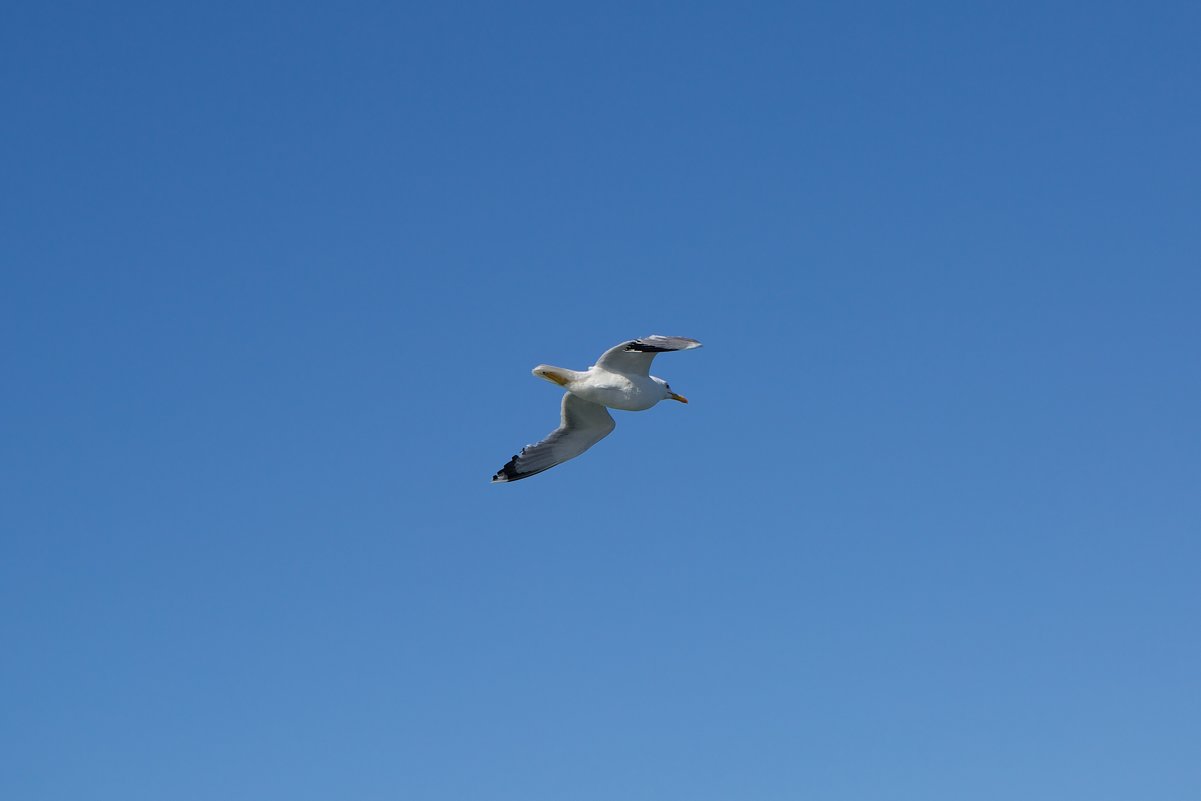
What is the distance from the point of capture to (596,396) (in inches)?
1032

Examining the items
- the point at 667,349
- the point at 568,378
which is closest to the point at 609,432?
the point at 568,378

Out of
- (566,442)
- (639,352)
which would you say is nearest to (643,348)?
(639,352)

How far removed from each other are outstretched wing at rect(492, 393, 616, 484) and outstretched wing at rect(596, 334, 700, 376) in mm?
1228

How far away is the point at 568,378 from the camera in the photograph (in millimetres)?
26266

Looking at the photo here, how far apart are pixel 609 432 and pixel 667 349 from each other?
3.51m

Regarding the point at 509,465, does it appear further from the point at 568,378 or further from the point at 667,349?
the point at 667,349

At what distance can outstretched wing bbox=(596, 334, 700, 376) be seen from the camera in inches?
966

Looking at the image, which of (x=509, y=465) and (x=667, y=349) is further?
(x=509, y=465)

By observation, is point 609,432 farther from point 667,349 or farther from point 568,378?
point 667,349

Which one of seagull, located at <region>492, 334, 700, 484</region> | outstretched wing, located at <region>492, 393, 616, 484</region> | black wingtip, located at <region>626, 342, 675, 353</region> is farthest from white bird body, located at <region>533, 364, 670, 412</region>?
black wingtip, located at <region>626, 342, 675, 353</region>

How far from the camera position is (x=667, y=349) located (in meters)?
24.4

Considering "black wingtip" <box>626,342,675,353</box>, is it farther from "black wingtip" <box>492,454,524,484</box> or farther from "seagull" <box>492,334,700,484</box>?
"black wingtip" <box>492,454,524,484</box>

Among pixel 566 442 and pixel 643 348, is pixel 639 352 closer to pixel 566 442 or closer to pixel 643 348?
pixel 643 348

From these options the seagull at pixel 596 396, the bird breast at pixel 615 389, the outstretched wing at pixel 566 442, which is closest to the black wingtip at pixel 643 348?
the seagull at pixel 596 396
